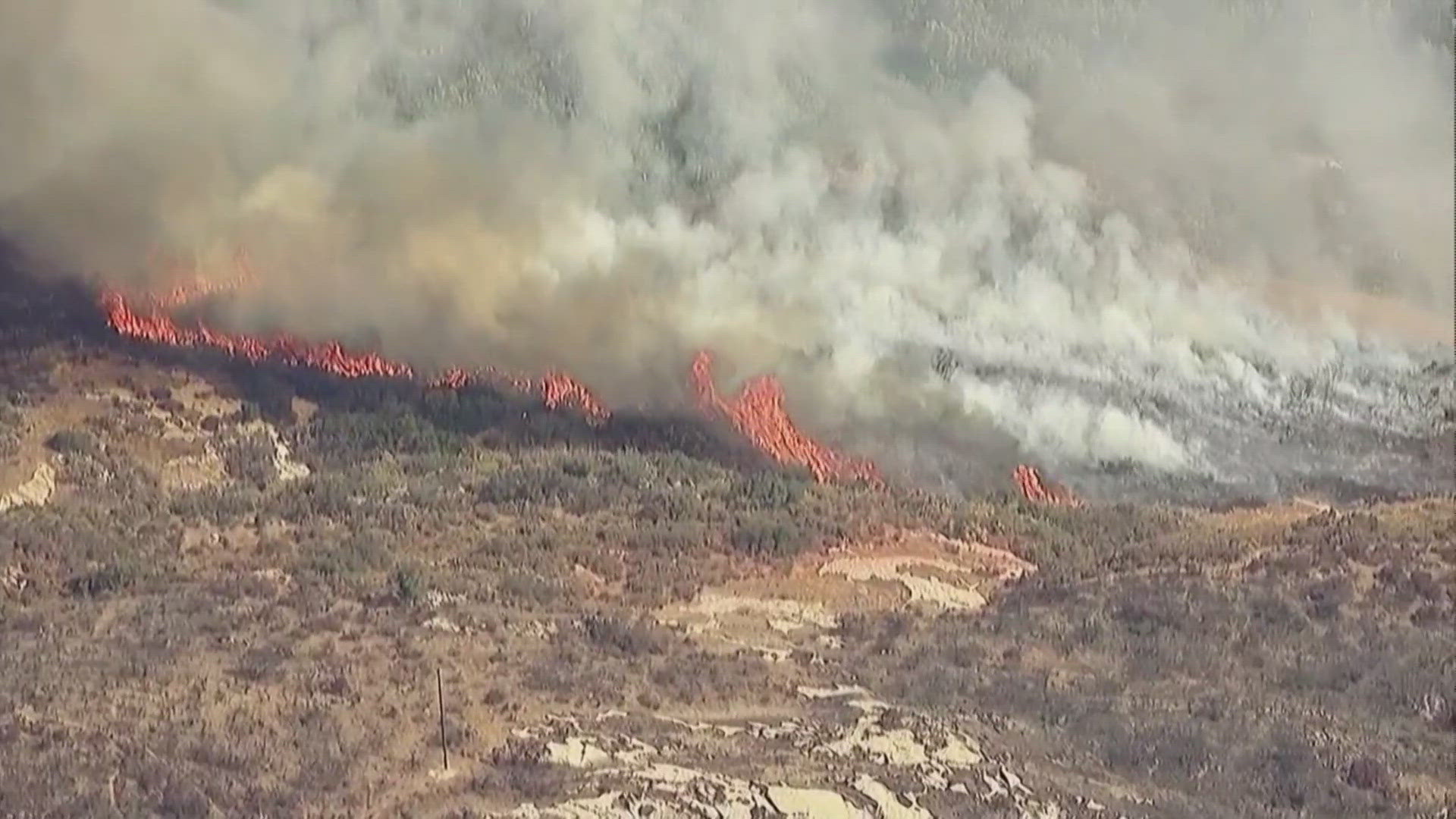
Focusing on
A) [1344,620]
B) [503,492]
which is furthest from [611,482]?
[1344,620]

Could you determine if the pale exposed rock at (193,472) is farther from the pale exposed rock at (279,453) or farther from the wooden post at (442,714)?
the wooden post at (442,714)

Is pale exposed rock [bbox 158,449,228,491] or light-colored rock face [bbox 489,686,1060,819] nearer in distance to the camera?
light-colored rock face [bbox 489,686,1060,819]

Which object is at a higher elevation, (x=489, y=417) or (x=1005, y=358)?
(x=1005, y=358)

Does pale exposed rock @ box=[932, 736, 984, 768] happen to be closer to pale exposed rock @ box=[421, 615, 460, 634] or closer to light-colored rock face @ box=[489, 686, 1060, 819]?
light-colored rock face @ box=[489, 686, 1060, 819]

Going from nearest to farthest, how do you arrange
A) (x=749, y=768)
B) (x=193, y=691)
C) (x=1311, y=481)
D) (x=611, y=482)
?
(x=749, y=768) < (x=193, y=691) < (x=1311, y=481) < (x=611, y=482)

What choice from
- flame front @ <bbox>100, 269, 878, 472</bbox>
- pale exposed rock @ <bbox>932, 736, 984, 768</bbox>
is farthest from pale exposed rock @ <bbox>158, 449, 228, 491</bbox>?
pale exposed rock @ <bbox>932, 736, 984, 768</bbox>

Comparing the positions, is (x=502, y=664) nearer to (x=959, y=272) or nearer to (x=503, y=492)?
(x=503, y=492)
